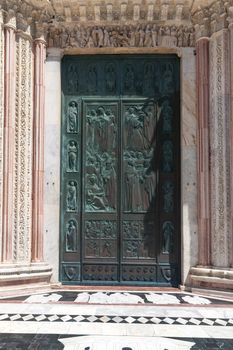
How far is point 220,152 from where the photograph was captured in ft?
18.8

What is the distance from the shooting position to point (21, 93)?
589 centimetres

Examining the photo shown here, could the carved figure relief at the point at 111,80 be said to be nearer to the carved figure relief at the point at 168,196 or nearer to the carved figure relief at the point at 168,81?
the carved figure relief at the point at 168,81

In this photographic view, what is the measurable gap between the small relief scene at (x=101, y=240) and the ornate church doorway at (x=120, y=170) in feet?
0.05

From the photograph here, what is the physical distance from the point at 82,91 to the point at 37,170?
139cm

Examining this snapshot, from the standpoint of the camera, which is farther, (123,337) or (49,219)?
(49,219)

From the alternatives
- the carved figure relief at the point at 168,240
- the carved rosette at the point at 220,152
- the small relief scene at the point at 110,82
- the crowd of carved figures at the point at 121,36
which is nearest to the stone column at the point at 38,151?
the crowd of carved figures at the point at 121,36

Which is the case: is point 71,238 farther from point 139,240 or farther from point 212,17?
point 212,17

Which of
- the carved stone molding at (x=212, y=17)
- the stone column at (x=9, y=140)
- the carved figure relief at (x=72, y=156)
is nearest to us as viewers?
the stone column at (x=9, y=140)

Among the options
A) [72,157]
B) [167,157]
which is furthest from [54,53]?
[167,157]

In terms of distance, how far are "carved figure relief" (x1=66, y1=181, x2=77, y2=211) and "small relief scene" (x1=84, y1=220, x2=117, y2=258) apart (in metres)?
0.40

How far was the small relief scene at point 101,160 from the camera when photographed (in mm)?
6215

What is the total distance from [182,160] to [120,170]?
915 millimetres

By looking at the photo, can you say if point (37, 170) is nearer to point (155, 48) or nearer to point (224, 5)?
point (155, 48)

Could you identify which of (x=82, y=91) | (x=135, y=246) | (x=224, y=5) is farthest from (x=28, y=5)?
(x=135, y=246)
